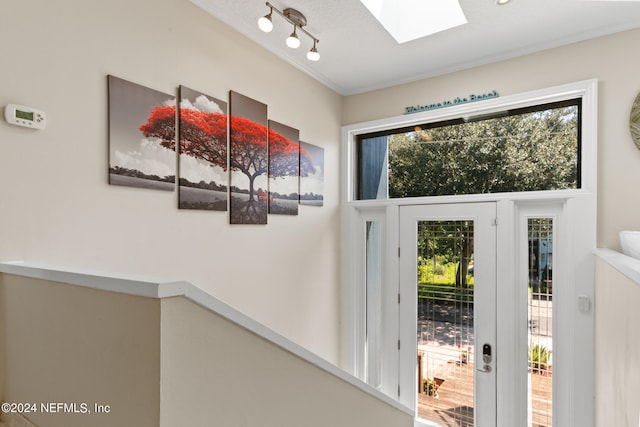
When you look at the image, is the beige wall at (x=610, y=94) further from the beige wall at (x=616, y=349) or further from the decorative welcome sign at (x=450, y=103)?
the beige wall at (x=616, y=349)

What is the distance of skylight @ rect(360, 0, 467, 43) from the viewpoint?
2.17 meters

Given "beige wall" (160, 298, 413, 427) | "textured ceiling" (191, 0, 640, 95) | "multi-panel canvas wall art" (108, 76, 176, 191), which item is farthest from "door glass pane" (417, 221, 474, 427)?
"multi-panel canvas wall art" (108, 76, 176, 191)

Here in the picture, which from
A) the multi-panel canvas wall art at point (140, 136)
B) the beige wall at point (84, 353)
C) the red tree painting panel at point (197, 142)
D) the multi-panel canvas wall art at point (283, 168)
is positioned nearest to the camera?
the beige wall at point (84, 353)

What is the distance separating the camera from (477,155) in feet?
9.09

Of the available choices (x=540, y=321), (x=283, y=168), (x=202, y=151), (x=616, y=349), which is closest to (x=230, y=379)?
(x=202, y=151)

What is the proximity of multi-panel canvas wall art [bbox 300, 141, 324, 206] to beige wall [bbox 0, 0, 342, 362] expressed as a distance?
0.86 ft

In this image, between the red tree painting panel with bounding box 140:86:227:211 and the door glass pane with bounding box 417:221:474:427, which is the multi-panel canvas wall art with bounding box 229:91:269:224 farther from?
the door glass pane with bounding box 417:221:474:427

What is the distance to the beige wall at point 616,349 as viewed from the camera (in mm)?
1124

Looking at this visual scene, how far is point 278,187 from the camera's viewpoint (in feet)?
8.24

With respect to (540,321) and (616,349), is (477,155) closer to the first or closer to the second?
(540,321)

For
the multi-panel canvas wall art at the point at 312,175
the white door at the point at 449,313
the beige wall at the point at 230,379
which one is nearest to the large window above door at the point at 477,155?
the white door at the point at 449,313

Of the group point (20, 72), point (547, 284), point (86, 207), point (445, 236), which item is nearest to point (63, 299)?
point (86, 207)

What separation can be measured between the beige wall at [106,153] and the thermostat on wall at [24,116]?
3cm

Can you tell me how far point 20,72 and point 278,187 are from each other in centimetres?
150
